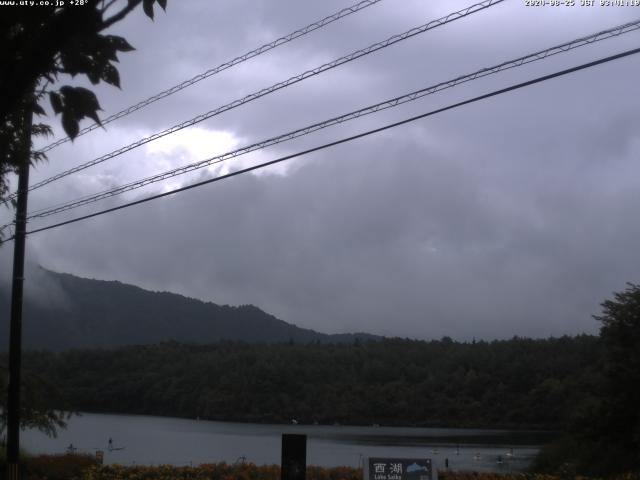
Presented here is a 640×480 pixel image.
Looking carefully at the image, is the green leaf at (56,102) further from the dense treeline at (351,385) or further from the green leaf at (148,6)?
the dense treeline at (351,385)

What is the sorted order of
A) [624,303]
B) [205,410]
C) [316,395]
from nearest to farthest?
[624,303] < [316,395] < [205,410]

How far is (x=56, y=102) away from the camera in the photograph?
4234mm

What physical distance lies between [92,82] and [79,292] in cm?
12486

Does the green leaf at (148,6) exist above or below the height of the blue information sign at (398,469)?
above

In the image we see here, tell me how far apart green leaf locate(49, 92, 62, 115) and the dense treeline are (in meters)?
43.8

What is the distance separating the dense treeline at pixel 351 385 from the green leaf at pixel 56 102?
43.8 meters

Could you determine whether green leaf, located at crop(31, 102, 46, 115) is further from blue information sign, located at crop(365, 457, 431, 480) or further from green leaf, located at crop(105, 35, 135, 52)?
blue information sign, located at crop(365, 457, 431, 480)

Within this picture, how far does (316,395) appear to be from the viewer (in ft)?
178

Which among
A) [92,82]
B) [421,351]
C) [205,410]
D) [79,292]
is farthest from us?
[79,292]

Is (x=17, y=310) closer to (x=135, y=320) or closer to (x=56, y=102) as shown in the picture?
(x=56, y=102)

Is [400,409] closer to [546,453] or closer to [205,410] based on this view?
[205,410]

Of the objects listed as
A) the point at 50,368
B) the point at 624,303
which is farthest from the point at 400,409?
the point at 624,303

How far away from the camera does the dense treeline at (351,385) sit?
169 feet

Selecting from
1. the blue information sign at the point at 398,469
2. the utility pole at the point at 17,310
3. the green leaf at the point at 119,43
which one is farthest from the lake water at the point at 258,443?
the green leaf at the point at 119,43
